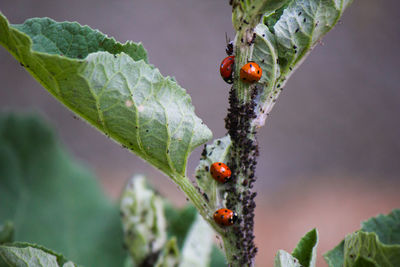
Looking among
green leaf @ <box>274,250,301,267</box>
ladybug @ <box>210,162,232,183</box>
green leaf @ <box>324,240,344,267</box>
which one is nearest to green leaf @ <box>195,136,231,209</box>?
ladybug @ <box>210,162,232,183</box>

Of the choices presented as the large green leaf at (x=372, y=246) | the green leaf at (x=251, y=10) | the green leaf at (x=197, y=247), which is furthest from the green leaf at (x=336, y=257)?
the green leaf at (x=251, y=10)

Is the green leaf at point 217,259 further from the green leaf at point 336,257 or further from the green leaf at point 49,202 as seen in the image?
the green leaf at point 336,257

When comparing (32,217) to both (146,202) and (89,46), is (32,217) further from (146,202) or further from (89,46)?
(89,46)

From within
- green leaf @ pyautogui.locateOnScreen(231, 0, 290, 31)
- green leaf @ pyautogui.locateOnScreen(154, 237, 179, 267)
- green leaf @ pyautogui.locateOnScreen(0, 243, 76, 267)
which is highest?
green leaf @ pyautogui.locateOnScreen(231, 0, 290, 31)

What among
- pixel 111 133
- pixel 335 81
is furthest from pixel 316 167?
pixel 111 133

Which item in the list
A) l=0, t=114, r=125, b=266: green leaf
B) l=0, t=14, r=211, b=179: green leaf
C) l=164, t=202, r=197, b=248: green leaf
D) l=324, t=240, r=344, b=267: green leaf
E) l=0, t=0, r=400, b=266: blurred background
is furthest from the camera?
l=0, t=0, r=400, b=266: blurred background

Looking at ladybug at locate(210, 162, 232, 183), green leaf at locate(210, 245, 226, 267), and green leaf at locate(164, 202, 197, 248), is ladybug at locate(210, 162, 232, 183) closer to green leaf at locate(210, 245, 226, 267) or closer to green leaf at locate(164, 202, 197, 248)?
green leaf at locate(164, 202, 197, 248)

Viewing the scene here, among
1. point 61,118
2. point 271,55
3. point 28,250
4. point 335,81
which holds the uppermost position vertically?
point 335,81
